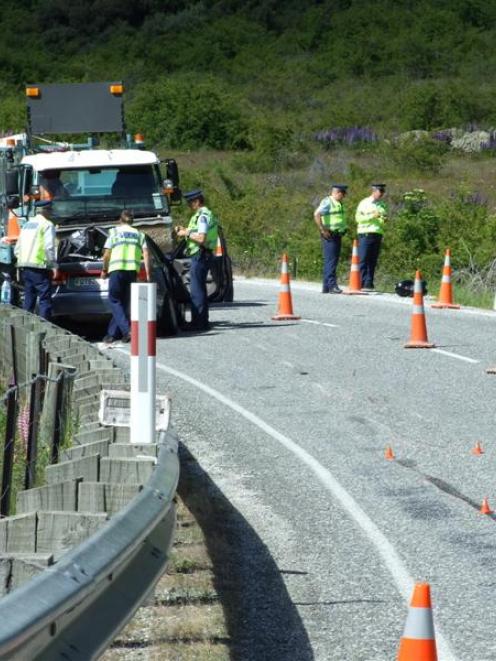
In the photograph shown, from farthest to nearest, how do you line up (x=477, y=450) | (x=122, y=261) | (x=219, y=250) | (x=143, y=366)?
(x=219, y=250) → (x=122, y=261) → (x=477, y=450) → (x=143, y=366)

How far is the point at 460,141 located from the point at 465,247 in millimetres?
32920

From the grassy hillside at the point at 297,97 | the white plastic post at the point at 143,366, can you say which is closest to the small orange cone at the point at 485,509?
the white plastic post at the point at 143,366

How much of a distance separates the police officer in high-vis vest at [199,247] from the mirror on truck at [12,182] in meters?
2.31

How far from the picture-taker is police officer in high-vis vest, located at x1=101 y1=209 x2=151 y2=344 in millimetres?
18125

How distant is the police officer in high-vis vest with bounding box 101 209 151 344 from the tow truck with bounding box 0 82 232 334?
882 mm

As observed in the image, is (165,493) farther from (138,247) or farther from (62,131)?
(62,131)

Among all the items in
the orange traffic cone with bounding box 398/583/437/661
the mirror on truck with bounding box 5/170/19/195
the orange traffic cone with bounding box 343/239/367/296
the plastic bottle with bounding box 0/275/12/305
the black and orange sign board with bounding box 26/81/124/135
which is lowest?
the orange traffic cone with bounding box 343/239/367/296

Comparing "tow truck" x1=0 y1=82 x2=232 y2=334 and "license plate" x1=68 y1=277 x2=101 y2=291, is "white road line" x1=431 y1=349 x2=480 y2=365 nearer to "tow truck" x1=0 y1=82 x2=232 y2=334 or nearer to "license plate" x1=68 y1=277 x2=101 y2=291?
"tow truck" x1=0 y1=82 x2=232 y2=334

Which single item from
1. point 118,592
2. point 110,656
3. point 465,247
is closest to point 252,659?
point 110,656

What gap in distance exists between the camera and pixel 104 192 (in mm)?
21500

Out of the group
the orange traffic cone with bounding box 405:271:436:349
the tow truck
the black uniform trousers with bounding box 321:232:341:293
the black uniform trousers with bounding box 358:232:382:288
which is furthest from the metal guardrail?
the black uniform trousers with bounding box 358:232:382:288

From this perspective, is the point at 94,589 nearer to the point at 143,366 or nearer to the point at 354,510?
the point at 143,366

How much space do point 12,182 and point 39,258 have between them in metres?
2.41

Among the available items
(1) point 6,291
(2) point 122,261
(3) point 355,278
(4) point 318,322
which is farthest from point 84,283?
(3) point 355,278
